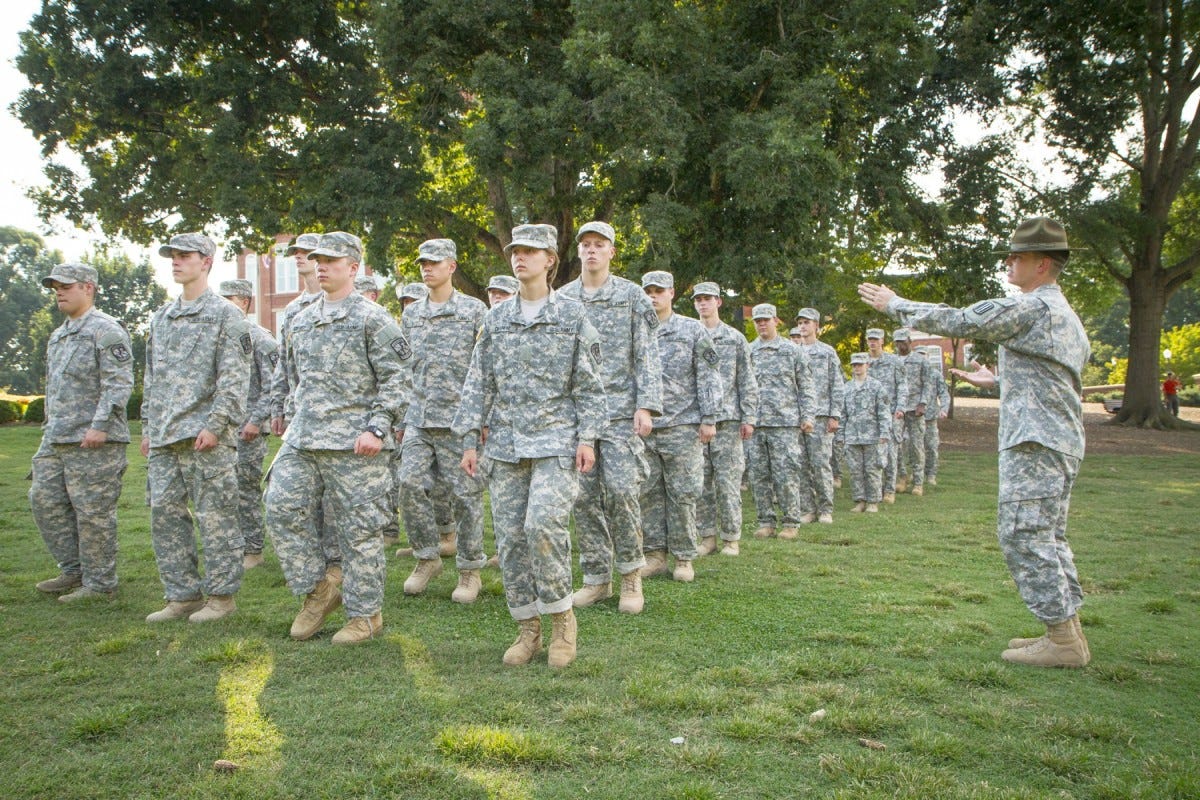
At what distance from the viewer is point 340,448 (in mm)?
5707

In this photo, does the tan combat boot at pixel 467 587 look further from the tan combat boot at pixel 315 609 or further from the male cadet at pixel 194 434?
the male cadet at pixel 194 434

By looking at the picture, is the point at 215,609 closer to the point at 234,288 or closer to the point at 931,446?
the point at 234,288

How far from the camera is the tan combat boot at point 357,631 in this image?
575cm

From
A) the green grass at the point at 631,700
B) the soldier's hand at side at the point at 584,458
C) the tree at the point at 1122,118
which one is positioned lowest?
the green grass at the point at 631,700

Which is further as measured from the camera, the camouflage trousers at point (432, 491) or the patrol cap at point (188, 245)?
the camouflage trousers at point (432, 491)

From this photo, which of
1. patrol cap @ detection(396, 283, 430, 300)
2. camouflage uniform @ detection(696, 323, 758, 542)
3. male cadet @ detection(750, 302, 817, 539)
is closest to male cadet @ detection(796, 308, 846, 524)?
male cadet @ detection(750, 302, 817, 539)

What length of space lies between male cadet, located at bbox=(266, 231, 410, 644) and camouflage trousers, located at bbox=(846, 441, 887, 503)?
28.4 feet

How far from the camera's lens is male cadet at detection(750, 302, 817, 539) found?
10695 mm

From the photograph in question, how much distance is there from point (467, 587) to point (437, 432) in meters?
1.22

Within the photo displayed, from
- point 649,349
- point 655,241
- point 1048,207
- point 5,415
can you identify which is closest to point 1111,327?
point 1048,207

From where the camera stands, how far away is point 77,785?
3711 mm

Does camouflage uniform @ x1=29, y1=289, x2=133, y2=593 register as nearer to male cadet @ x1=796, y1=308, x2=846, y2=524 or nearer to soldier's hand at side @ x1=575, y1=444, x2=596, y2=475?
soldier's hand at side @ x1=575, y1=444, x2=596, y2=475

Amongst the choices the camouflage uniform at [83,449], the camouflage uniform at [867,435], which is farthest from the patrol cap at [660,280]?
the camouflage uniform at [867,435]

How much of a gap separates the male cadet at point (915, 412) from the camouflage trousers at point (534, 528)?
11.3 meters
